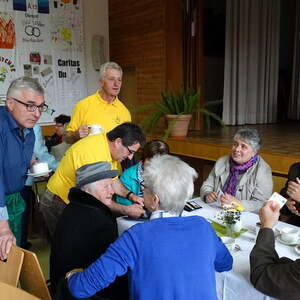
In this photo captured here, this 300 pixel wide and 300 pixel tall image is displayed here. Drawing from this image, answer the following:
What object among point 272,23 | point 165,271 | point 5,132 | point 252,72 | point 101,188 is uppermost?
point 272,23

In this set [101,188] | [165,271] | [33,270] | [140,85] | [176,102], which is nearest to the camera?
[165,271]

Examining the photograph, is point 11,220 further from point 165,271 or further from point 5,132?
point 165,271

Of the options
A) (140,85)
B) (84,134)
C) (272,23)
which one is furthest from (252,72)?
(84,134)

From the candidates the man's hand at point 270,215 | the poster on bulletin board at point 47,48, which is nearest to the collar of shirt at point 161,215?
the man's hand at point 270,215

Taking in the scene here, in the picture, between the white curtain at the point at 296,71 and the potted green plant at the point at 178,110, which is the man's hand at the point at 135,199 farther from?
the white curtain at the point at 296,71

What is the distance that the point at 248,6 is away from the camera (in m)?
6.03

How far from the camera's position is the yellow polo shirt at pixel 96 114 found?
2.86 meters

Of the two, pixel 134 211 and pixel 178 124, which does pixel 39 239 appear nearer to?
pixel 134 211

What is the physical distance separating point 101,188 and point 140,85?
4.41m

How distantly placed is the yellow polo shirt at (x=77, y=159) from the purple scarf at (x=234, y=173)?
885 millimetres

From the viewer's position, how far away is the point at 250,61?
20.4ft

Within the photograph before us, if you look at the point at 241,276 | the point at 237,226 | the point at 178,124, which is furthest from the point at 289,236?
the point at 178,124

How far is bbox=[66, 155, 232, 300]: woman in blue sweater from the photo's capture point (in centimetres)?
113

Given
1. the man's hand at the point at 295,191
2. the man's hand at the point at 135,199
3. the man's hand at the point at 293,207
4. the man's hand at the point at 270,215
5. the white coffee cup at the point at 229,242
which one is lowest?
the man's hand at the point at 293,207
